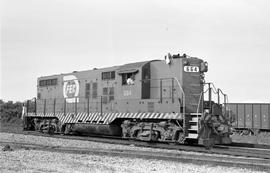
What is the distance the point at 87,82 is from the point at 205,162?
10867 mm

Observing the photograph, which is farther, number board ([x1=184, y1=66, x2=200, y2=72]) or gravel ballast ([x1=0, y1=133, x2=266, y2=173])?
number board ([x1=184, y1=66, x2=200, y2=72])

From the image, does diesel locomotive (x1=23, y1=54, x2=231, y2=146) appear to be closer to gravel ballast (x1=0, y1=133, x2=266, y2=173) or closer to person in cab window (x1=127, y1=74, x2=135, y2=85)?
person in cab window (x1=127, y1=74, x2=135, y2=85)

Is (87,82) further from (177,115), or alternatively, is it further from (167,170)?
(167,170)

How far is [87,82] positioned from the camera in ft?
60.6

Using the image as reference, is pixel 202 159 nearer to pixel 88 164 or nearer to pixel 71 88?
pixel 88 164

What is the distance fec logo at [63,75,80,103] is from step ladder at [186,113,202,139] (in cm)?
779

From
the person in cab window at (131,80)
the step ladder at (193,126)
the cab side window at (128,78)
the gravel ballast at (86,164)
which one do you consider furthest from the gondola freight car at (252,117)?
the gravel ballast at (86,164)

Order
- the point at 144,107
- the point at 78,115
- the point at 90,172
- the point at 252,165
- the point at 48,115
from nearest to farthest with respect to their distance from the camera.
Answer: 1. the point at 90,172
2. the point at 252,165
3. the point at 144,107
4. the point at 78,115
5. the point at 48,115

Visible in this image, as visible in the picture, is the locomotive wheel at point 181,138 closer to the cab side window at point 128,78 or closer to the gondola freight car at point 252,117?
the cab side window at point 128,78

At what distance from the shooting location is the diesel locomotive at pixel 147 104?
13219 millimetres

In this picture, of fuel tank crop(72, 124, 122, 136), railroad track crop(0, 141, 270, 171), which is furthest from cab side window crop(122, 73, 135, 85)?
railroad track crop(0, 141, 270, 171)

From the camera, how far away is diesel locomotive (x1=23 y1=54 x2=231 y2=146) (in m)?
13.2

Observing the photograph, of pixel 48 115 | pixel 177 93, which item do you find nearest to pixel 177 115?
pixel 177 93

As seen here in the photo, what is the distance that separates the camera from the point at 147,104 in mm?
14680
